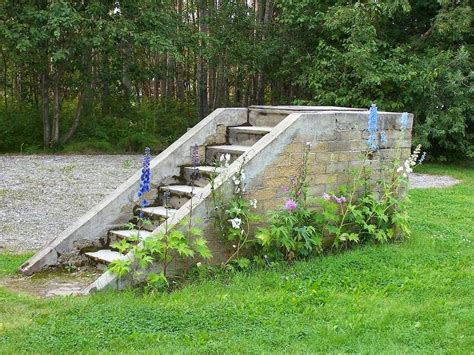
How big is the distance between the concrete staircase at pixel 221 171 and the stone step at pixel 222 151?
0.03 ft

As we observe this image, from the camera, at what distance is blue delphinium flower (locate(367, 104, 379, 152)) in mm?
5973

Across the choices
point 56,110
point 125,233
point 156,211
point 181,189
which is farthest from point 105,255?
point 56,110

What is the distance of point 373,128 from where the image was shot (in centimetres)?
603

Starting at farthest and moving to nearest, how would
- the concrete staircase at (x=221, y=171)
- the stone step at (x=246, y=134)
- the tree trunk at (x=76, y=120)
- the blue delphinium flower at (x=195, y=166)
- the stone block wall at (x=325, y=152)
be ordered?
the tree trunk at (x=76, y=120) → the stone step at (x=246, y=134) → the blue delphinium flower at (x=195, y=166) → the stone block wall at (x=325, y=152) → the concrete staircase at (x=221, y=171)

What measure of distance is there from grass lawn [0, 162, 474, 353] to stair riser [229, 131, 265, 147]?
144cm

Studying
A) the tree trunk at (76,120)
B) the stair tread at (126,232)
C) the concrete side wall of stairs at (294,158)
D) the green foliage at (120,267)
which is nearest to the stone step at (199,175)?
the concrete side wall of stairs at (294,158)

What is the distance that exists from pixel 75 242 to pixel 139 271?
1.04 meters

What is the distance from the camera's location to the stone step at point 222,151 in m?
6.03

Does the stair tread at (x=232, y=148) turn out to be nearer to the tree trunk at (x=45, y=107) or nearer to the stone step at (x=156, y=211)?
the stone step at (x=156, y=211)

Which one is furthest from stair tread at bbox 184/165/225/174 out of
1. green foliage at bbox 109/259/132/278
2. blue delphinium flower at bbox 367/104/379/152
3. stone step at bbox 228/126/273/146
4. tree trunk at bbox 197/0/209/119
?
tree trunk at bbox 197/0/209/119

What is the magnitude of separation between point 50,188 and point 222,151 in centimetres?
422

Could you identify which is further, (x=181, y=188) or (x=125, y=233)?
(x=181, y=188)

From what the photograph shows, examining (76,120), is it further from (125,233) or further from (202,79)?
(125,233)

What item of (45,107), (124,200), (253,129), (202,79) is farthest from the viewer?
(202,79)
